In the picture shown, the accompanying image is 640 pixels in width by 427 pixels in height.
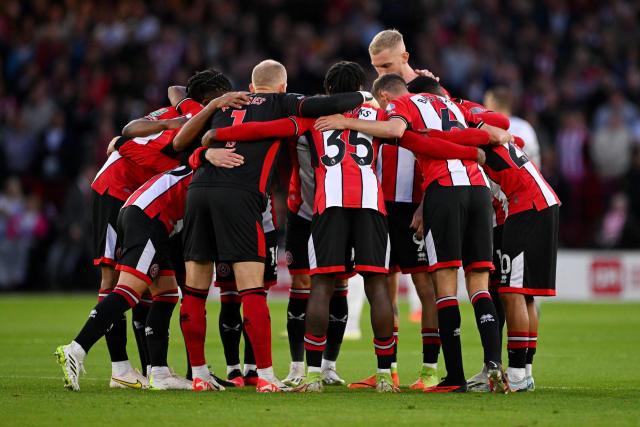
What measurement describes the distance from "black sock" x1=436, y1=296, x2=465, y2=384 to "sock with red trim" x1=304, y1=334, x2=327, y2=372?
88cm

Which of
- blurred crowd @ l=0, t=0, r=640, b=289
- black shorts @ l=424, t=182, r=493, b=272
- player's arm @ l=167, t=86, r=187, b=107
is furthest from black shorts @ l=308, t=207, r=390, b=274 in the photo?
blurred crowd @ l=0, t=0, r=640, b=289

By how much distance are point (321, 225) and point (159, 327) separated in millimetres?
1507

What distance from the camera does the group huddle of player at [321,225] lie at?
27.3 ft

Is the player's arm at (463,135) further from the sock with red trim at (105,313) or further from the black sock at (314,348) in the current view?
the sock with red trim at (105,313)

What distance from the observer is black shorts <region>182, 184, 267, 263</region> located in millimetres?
8297

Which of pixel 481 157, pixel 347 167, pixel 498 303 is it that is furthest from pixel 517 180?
pixel 347 167

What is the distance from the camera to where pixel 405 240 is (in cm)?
908

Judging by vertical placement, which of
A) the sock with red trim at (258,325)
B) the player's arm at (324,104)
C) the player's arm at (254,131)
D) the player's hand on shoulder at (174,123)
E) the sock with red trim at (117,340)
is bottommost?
the sock with red trim at (117,340)

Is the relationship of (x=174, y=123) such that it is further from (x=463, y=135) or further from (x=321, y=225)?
(x=463, y=135)

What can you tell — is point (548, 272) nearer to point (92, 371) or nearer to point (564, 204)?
point (92, 371)

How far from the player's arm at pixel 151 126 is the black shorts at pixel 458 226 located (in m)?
2.06

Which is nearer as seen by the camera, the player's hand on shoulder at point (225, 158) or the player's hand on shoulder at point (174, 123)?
the player's hand on shoulder at point (225, 158)

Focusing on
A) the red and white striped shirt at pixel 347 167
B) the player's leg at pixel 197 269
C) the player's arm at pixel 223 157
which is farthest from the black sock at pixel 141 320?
the red and white striped shirt at pixel 347 167

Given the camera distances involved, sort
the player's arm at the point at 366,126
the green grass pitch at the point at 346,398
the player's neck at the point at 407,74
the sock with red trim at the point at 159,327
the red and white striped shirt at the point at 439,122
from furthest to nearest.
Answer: the player's neck at the point at 407,74, the sock with red trim at the point at 159,327, the red and white striped shirt at the point at 439,122, the player's arm at the point at 366,126, the green grass pitch at the point at 346,398
